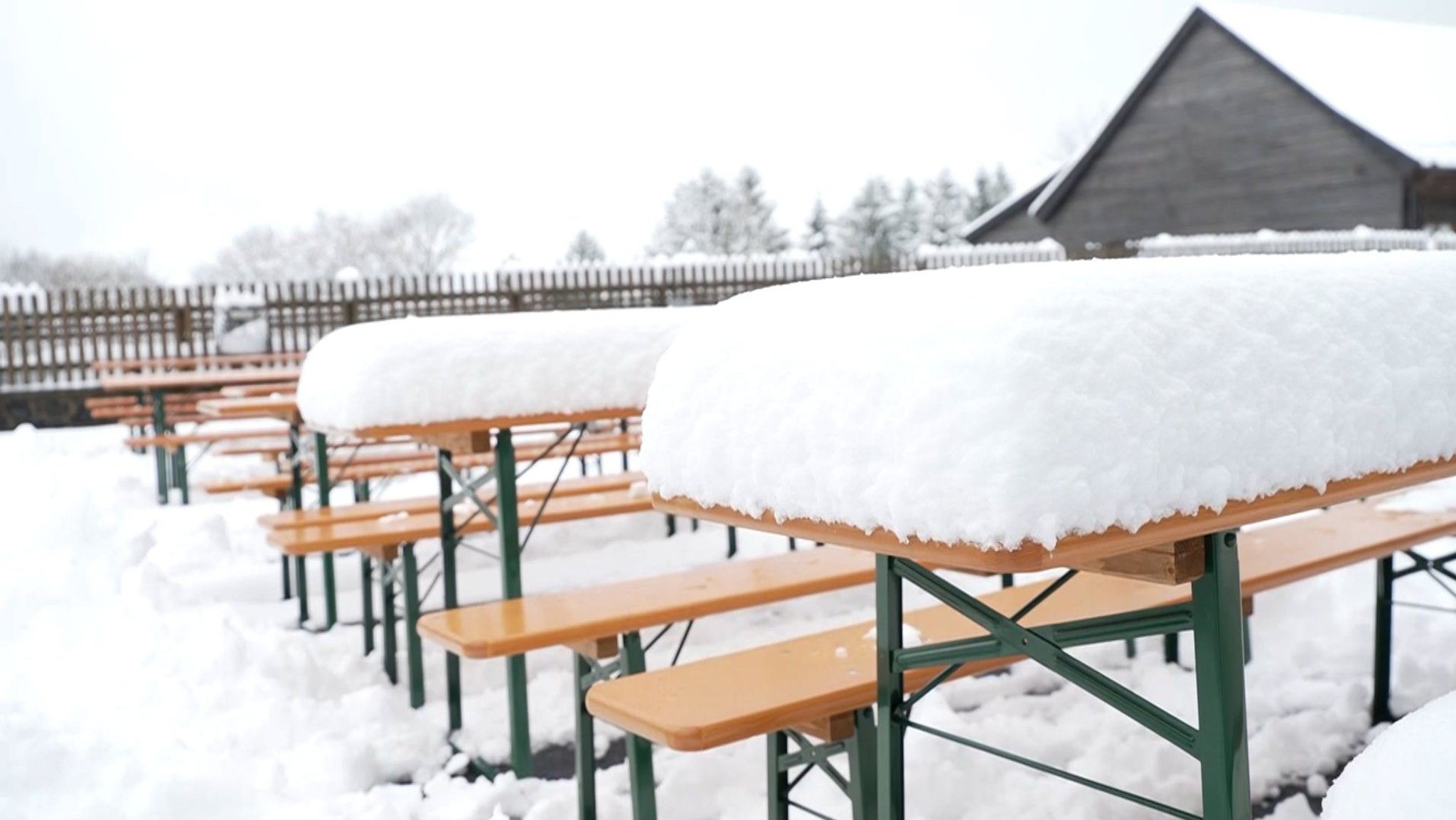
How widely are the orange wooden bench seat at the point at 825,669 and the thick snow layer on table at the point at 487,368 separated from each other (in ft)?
3.32

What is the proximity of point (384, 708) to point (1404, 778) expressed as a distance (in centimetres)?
352

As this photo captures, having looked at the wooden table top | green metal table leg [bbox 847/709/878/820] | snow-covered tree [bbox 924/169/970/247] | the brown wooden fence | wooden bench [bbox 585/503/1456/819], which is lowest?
green metal table leg [bbox 847/709/878/820]

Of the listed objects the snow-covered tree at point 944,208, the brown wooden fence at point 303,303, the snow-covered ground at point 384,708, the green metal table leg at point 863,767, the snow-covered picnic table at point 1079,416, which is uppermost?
the snow-covered tree at point 944,208

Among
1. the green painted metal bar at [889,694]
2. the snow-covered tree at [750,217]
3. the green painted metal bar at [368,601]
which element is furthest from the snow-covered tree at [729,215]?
the green painted metal bar at [889,694]

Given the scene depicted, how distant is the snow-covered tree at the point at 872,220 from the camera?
46.6 m

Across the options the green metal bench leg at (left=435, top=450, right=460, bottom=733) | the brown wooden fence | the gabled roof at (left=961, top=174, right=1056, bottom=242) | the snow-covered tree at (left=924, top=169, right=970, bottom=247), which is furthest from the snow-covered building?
the snow-covered tree at (left=924, top=169, right=970, bottom=247)

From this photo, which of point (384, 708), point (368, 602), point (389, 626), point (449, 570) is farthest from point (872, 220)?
point (384, 708)

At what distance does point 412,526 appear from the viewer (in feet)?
14.5

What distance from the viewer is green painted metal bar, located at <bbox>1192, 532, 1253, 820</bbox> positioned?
1881 mm

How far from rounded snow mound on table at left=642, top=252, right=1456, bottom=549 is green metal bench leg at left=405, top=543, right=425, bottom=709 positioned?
8.12 ft

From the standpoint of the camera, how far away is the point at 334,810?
309cm

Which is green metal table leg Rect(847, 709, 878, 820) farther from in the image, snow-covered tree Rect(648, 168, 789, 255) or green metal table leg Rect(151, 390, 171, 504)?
snow-covered tree Rect(648, 168, 789, 255)

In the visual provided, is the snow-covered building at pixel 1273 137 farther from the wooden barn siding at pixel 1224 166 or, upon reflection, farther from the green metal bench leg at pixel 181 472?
the green metal bench leg at pixel 181 472

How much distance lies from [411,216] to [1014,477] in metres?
53.3
